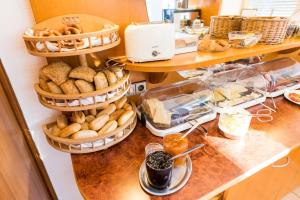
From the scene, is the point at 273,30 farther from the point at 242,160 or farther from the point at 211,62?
the point at 242,160

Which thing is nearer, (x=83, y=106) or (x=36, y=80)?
(x=83, y=106)

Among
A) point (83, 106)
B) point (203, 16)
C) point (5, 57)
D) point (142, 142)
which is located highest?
point (203, 16)

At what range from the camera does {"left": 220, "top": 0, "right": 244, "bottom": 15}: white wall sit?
1125mm

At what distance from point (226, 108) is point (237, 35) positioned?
1.30 ft

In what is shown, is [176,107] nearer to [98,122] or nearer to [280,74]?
[98,122]

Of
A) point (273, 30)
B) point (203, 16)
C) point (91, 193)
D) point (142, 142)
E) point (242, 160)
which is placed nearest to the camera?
point (91, 193)

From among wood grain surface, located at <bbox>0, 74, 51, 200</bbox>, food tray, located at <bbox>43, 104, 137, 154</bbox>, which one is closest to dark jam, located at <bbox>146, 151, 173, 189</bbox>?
food tray, located at <bbox>43, 104, 137, 154</bbox>

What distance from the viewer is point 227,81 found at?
3.96 feet

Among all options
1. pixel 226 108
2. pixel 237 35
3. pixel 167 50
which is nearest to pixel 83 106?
pixel 167 50

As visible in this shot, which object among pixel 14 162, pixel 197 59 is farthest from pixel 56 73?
pixel 197 59

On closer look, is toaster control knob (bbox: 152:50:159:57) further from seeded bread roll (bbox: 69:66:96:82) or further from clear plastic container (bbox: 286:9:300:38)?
clear plastic container (bbox: 286:9:300:38)

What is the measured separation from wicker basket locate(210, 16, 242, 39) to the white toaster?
0.51 metres

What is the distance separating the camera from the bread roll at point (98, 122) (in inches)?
28.5

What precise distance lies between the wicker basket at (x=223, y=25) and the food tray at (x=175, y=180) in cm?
79
